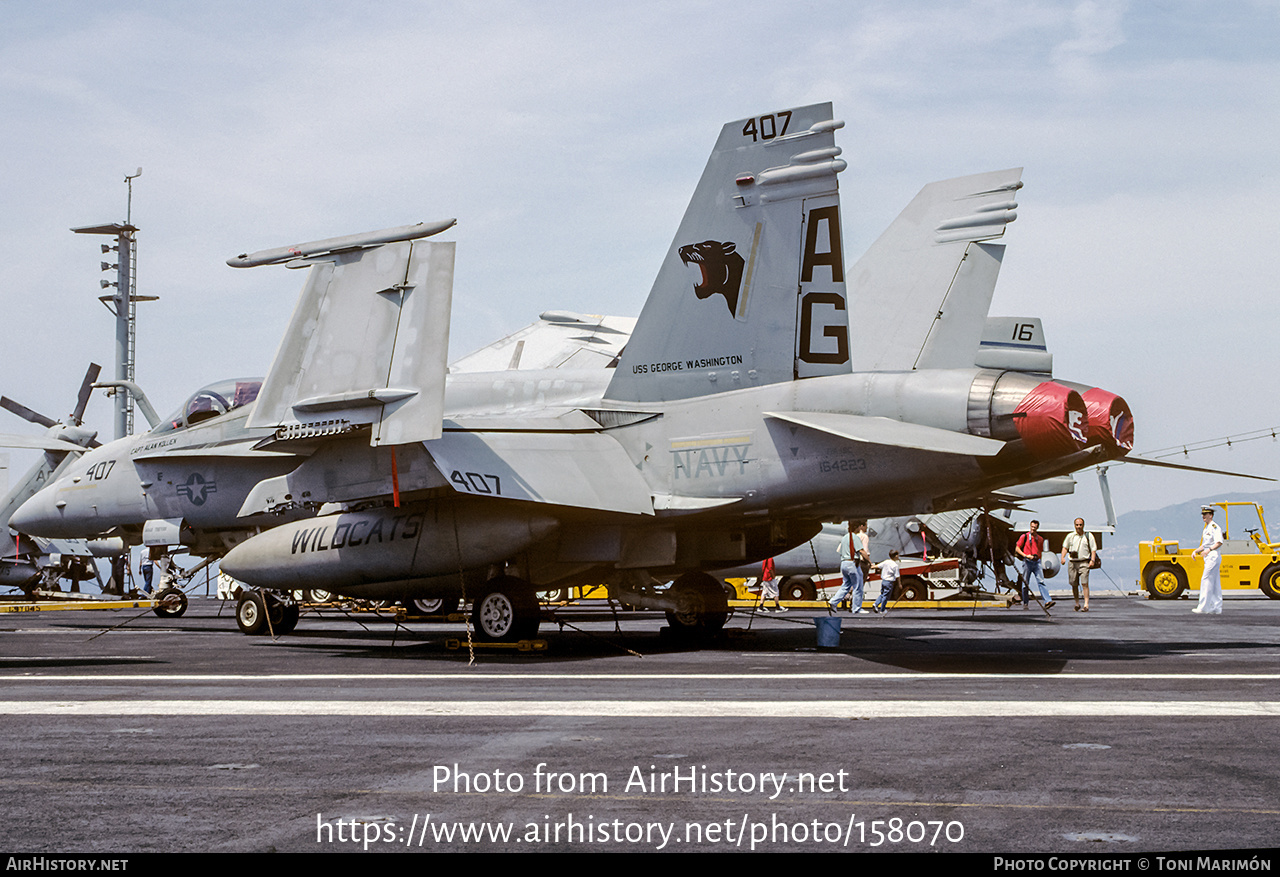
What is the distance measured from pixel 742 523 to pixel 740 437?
141cm

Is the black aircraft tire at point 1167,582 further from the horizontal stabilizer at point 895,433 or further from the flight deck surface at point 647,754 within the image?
the horizontal stabilizer at point 895,433

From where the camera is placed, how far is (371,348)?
12.4 metres

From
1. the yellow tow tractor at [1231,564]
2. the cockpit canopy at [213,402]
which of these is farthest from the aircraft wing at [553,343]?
the yellow tow tractor at [1231,564]

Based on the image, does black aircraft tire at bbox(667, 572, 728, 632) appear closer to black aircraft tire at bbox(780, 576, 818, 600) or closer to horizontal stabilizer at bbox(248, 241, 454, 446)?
horizontal stabilizer at bbox(248, 241, 454, 446)

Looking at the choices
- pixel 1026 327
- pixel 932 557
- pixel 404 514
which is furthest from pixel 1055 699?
pixel 932 557

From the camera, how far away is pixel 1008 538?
110 ft

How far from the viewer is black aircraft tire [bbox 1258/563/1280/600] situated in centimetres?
3120

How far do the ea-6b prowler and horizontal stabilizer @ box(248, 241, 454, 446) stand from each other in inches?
1.0

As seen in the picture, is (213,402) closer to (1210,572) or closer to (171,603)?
(171,603)

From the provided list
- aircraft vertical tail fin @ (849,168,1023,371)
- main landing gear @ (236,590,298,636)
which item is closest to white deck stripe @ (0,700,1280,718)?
aircraft vertical tail fin @ (849,168,1023,371)

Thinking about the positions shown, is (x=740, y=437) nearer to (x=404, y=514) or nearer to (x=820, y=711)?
(x=404, y=514)

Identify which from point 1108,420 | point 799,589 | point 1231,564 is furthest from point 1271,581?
point 1108,420

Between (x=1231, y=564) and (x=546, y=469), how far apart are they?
88.5 feet

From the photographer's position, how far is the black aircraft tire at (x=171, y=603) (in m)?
22.7
